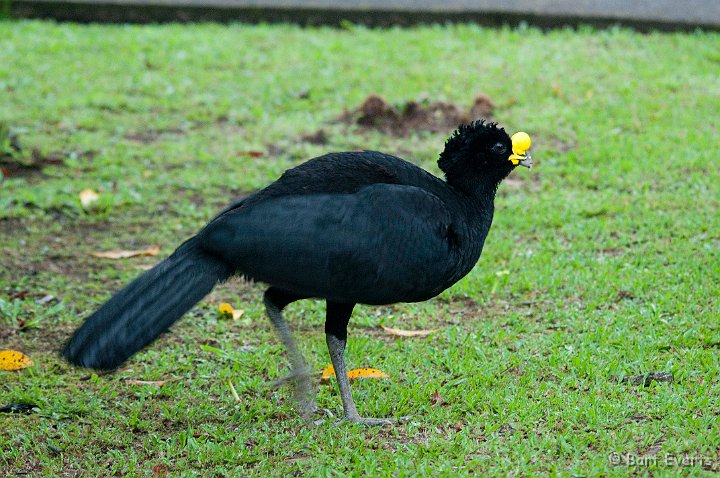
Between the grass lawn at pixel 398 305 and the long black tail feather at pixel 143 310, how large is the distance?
0.55 m

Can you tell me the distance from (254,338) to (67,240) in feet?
6.79

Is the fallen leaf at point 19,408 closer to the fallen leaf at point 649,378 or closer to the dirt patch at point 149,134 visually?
the fallen leaf at point 649,378

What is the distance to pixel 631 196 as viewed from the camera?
23.6 feet

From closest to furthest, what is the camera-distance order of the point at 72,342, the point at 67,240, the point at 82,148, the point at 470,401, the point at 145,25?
the point at 72,342 → the point at 470,401 → the point at 67,240 → the point at 82,148 → the point at 145,25

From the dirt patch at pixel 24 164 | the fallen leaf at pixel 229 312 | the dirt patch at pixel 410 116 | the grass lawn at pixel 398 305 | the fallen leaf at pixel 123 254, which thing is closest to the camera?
the grass lawn at pixel 398 305

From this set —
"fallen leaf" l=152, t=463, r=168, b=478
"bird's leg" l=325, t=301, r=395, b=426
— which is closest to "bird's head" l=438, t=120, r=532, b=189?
"bird's leg" l=325, t=301, r=395, b=426

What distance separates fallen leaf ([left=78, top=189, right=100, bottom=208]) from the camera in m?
7.33

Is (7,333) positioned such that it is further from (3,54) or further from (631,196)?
(3,54)

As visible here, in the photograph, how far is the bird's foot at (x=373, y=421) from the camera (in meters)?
4.45

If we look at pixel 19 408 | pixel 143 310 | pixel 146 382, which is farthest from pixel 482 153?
pixel 19 408

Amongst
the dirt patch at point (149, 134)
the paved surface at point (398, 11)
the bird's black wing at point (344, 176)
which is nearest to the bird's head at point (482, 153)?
the bird's black wing at point (344, 176)

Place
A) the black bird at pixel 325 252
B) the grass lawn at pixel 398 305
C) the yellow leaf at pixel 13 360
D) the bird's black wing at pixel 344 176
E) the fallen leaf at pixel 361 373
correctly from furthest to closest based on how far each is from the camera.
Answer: the yellow leaf at pixel 13 360 < the fallen leaf at pixel 361 373 < the bird's black wing at pixel 344 176 < the grass lawn at pixel 398 305 < the black bird at pixel 325 252

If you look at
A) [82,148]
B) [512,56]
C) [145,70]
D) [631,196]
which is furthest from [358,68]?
[631,196]

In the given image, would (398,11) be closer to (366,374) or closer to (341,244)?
(366,374)
